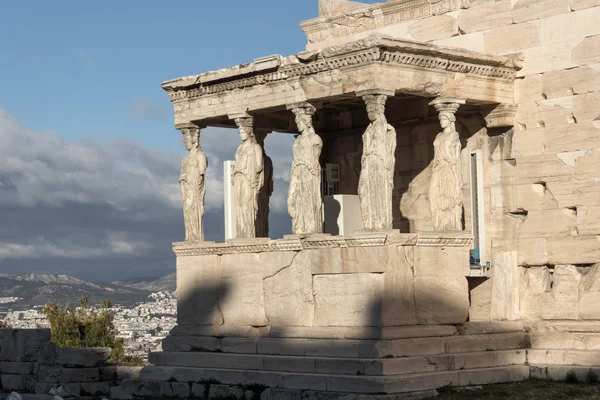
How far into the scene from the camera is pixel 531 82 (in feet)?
64.2

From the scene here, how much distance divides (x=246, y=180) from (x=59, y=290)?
55976mm

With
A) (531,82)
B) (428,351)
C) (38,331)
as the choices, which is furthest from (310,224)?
(38,331)

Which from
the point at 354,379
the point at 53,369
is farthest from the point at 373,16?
the point at 53,369

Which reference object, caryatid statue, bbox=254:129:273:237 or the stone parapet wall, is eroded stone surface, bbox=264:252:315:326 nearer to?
caryatid statue, bbox=254:129:273:237

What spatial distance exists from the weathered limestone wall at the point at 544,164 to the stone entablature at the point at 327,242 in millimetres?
1008

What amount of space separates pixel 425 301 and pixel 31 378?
828 centimetres

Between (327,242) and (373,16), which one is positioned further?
(373,16)

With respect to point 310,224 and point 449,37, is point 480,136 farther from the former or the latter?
point 310,224

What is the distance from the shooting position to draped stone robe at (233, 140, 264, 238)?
20.4m

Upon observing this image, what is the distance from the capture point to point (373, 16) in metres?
21.6

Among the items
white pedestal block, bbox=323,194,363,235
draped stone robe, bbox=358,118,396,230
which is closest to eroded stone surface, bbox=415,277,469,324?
draped stone robe, bbox=358,118,396,230

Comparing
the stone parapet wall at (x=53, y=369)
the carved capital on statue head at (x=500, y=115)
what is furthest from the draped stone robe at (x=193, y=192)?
the carved capital on statue head at (x=500, y=115)

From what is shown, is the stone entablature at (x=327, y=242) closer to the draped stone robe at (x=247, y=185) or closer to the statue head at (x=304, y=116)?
the draped stone robe at (x=247, y=185)

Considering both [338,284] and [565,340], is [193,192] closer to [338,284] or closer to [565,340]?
[338,284]
